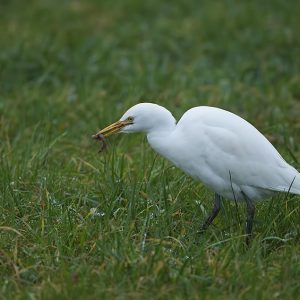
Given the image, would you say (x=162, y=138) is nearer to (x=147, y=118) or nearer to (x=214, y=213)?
(x=147, y=118)

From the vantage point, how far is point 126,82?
8031 mm

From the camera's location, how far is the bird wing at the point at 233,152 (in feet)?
15.0

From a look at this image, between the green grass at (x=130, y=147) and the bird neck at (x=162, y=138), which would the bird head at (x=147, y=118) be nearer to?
the bird neck at (x=162, y=138)

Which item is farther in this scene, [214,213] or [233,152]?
[214,213]

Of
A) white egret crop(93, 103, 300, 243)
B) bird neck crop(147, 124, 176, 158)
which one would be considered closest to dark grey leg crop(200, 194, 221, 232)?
white egret crop(93, 103, 300, 243)

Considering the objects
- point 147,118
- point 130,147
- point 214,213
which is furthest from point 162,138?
point 130,147

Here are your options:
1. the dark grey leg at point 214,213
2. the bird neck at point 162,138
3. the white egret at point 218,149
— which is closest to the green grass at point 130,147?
the dark grey leg at point 214,213

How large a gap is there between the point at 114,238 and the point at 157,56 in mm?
4783

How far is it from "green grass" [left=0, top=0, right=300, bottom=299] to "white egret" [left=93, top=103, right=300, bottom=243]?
27 centimetres

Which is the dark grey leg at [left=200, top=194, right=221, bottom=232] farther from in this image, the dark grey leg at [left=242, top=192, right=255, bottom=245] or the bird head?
the bird head

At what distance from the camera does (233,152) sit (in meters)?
4.58

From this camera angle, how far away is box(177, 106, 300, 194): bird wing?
15.0ft

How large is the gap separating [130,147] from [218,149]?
196 centimetres

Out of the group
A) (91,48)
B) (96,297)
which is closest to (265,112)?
(91,48)
